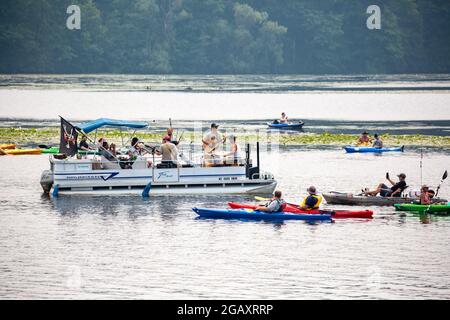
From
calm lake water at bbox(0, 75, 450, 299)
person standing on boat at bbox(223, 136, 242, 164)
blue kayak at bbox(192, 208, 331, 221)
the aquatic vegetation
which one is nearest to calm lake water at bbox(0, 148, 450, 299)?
calm lake water at bbox(0, 75, 450, 299)

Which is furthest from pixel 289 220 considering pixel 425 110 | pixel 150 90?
pixel 150 90

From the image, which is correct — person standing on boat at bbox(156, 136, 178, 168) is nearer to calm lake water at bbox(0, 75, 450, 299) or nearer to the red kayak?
calm lake water at bbox(0, 75, 450, 299)

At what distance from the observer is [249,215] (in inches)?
1820

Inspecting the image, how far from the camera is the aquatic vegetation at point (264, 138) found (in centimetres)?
8031

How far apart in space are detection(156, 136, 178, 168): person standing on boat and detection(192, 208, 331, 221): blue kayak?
4685mm

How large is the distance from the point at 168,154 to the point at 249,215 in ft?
20.7

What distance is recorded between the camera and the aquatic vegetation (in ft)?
263

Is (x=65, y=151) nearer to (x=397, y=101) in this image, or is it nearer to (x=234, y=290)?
(x=234, y=290)

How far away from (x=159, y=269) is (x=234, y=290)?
368cm

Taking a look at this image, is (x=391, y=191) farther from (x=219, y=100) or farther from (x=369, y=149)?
(x=219, y=100)

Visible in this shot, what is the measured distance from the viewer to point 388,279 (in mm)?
36688

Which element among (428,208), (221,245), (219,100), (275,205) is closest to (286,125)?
(428,208)

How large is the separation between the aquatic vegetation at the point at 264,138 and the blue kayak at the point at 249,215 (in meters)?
31.0

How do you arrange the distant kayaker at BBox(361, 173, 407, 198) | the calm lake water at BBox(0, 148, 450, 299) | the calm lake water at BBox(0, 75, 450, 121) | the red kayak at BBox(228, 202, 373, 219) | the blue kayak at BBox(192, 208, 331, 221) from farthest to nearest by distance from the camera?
the calm lake water at BBox(0, 75, 450, 121), the distant kayaker at BBox(361, 173, 407, 198), the red kayak at BBox(228, 202, 373, 219), the blue kayak at BBox(192, 208, 331, 221), the calm lake water at BBox(0, 148, 450, 299)
